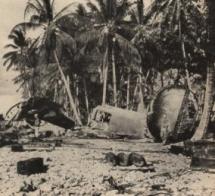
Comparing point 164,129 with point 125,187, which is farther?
point 164,129

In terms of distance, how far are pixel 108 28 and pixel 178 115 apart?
14.1m

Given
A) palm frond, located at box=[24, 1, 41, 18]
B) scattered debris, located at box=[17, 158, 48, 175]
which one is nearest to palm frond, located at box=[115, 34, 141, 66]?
palm frond, located at box=[24, 1, 41, 18]

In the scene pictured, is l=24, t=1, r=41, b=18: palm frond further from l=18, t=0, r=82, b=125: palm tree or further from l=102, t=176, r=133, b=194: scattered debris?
l=102, t=176, r=133, b=194: scattered debris

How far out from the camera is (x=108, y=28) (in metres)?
31.9

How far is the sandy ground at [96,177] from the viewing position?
9711 mm

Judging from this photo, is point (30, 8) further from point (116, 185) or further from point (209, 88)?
point (116, 185)

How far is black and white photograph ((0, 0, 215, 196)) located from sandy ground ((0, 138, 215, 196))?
2 cm

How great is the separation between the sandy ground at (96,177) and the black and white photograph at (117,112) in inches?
0.8

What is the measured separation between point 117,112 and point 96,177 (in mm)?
11193

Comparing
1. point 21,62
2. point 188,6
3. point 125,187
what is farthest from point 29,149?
point 21,62

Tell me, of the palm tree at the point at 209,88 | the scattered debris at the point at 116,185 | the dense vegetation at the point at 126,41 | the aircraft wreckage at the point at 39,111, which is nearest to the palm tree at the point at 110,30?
the dense vegetation at the point at 126,41

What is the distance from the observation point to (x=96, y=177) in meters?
11.0

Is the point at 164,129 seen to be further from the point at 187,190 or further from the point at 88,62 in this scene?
the point at 88,62

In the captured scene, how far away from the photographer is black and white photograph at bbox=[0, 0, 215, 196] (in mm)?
10859
